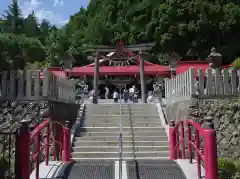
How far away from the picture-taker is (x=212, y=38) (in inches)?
1303

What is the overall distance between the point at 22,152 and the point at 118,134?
7.97m

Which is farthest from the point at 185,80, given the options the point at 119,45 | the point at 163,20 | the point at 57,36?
the point at 57,36

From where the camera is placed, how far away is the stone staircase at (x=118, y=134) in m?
11.1

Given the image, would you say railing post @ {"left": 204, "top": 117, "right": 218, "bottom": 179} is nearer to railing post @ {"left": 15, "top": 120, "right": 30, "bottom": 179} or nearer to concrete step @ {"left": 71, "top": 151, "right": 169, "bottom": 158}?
railing post @ {"left": 15, "top": 120, "right": 30, "bottom": 179}

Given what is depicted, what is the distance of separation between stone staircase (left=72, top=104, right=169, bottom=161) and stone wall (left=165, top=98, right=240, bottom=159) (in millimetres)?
1471

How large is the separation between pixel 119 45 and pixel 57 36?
19.6m

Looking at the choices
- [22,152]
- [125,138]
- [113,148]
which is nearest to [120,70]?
[125,138]

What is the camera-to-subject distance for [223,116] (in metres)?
10.5

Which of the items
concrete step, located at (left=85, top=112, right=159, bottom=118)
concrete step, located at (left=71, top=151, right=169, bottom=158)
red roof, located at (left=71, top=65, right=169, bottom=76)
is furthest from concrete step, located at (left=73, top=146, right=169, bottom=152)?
red roof, located at (left=71, top=65, right=169, bottom=76)

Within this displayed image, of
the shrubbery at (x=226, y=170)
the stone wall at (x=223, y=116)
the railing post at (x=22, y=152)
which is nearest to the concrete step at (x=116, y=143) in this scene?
the stone wall at (x=223, y=116)

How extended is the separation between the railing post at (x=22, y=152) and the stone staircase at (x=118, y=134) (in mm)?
5855

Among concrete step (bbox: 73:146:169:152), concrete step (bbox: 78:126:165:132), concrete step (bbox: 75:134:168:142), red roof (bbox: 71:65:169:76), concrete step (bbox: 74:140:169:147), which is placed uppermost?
red roof (bbox: 71:65:169:76)

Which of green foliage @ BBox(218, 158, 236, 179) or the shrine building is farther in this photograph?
the shrine building

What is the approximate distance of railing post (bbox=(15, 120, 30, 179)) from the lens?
4641 millimetres
